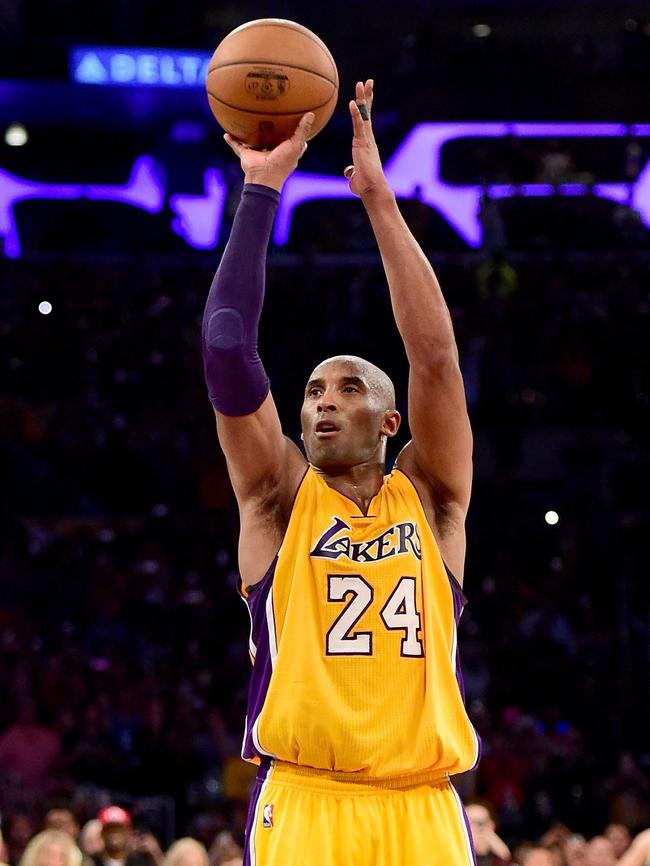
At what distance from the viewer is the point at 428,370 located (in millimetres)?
3506

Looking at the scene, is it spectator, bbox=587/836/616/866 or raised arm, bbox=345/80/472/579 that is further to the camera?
spectator, bbox=587/836/616/866

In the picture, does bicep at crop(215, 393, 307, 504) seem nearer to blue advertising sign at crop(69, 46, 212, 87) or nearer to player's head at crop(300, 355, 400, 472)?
player's head at crop(300, 355, 400, 472)

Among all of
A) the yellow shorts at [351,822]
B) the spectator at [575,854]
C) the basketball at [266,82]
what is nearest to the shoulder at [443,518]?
the yellow shorts at [351,822]

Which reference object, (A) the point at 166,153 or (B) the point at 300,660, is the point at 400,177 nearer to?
(A) the point at 166,153

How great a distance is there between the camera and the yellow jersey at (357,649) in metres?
3.21

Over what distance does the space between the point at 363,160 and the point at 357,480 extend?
85cm

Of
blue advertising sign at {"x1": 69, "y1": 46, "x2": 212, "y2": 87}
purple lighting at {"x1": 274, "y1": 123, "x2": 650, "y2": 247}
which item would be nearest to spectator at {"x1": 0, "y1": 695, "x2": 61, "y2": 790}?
purple lighting at {"x1": 274, "y1": 123, "x2": 650, "y2": 247}

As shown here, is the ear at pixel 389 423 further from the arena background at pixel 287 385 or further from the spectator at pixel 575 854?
the arena background at pixel 287 385

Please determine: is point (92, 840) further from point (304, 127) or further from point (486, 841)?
point (304, 127)

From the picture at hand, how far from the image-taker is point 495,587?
13438 millimetres

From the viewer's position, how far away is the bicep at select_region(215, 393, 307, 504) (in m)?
3.38

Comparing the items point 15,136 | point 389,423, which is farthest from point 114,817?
point 15,136

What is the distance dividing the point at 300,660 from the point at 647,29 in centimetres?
1596

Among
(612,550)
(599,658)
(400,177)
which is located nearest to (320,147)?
(400,177)
